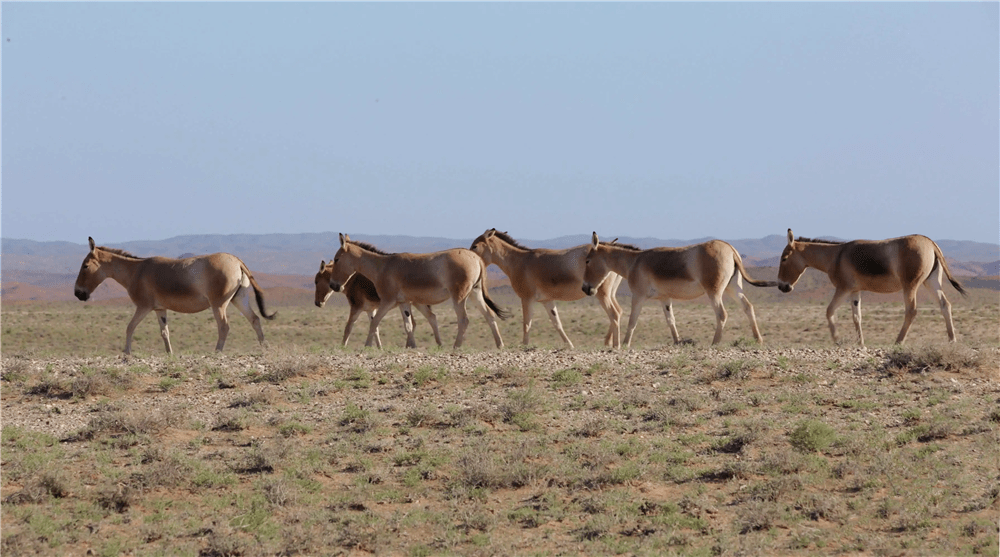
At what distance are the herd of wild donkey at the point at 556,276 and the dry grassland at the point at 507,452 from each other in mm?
2287

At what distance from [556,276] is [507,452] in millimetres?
10265

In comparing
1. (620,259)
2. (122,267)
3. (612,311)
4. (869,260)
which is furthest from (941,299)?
(122,267)

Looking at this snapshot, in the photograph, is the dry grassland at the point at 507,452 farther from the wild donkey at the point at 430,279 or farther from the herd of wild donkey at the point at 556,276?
the wild donkey at the point at 430,279

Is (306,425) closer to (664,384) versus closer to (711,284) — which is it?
(664,384)

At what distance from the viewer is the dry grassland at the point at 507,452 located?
31.3ft

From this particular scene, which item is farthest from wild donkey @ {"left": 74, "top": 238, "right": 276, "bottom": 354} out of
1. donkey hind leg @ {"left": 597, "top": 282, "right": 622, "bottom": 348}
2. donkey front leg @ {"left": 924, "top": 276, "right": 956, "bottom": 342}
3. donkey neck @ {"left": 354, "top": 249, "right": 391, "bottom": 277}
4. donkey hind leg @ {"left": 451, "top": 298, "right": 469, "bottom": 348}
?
donkey front leg @ {"left": 924, "top": 276, "right": 956, "bottom": 342}

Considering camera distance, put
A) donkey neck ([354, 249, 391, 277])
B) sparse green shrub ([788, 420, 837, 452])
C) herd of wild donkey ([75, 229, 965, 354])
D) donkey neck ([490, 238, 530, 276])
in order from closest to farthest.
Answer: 1. sparse green shrub ([788, 420, 837, 452])
2. herd of wild donkey ([75, 229, 965, 354])
3. donkey neck ([354, 249, 391, 277])
4. donkey neck ([490, 238, 530, 276])

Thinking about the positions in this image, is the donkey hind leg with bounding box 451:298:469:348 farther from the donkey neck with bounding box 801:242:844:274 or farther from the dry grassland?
the donkey neck with bounding box 801:242:844:274

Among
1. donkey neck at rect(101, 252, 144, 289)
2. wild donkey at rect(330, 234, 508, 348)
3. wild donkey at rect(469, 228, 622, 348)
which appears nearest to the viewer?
wild donkey at rect(330, 234, 508, 348)

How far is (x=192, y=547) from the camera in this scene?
931 centimetres

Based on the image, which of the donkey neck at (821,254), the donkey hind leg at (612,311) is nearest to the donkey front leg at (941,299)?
the donkey neck at (821,254)

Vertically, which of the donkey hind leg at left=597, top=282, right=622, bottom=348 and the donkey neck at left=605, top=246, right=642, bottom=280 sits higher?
the donkey neck at left=605, top=246, right=642, bottom=280

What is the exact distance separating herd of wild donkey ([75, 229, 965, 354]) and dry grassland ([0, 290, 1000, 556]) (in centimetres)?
229

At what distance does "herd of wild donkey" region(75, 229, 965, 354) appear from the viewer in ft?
62.8
